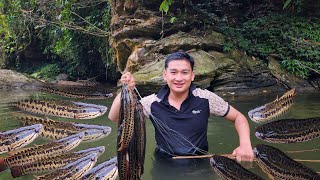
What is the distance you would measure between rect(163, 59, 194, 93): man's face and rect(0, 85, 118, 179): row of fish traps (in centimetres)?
104

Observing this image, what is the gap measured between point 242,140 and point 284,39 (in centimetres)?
1012

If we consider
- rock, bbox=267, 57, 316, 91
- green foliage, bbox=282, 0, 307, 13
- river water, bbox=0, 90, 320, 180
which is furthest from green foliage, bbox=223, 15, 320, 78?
river water, bbox=0, 90, 320, 180

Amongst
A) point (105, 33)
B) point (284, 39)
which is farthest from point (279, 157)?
point (105, 33)

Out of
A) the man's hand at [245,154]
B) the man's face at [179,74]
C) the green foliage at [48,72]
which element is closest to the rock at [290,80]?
the man's face at [179,74]

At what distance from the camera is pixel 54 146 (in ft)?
9.07

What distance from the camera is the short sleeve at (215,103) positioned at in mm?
3939

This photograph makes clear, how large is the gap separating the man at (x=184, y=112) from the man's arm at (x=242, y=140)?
10 mm

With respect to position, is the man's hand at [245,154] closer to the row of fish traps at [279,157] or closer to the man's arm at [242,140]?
the man's arm at [242,140]

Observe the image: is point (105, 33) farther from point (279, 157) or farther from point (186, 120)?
point (279, 157)

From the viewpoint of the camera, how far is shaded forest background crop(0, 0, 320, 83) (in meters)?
12.4

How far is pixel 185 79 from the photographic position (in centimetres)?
377

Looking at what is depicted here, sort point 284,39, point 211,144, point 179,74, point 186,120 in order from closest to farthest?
point 179,74 → point 186,120 → point 211,144 → point 284,39

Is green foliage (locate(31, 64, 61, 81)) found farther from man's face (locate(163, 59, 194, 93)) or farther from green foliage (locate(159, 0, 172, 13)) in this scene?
man's face (locate(163, 59, 194, 93))

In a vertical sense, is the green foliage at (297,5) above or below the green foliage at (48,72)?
above
